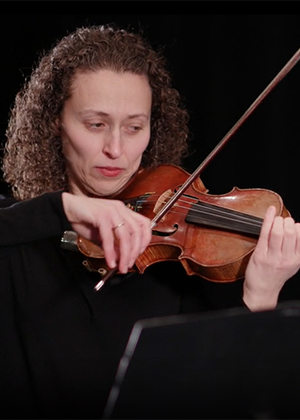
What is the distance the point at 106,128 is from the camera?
1.34m

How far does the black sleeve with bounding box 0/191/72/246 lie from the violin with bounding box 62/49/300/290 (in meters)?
0.15

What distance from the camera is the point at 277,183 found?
1974mm

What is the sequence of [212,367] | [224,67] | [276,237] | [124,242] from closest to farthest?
[212,367] < [124,242] < [276,237] < [224,67]

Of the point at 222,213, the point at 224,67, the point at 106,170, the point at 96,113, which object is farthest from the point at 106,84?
the point at 224,67

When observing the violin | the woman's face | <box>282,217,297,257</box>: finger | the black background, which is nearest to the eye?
the woman's face

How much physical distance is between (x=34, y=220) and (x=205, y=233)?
0.36 m

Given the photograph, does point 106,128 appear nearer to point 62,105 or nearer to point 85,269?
A: point 62,105

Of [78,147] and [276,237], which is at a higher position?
[78,147]

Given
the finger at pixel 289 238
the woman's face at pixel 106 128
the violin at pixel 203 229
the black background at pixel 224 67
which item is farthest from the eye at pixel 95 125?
the black background at pixel 224 67

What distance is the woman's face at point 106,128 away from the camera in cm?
132

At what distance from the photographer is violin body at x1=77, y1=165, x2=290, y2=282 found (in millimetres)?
1226

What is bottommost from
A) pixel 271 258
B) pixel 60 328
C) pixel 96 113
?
pixel 60 328

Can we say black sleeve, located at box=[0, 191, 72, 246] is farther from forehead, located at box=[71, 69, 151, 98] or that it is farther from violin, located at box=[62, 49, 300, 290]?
forehead, located at box=[71, 69, 151, 98]

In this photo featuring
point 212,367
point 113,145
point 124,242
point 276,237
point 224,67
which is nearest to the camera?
point 212,367
